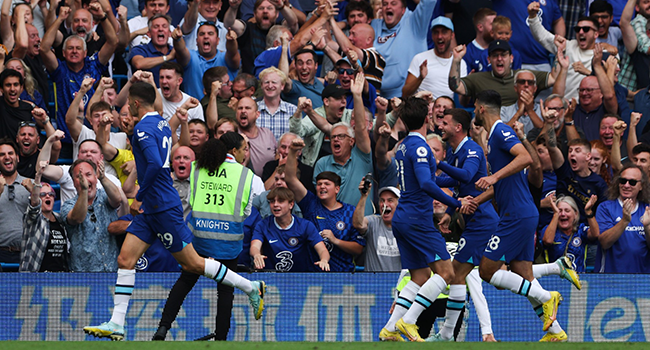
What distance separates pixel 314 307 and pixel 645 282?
3.50 meters

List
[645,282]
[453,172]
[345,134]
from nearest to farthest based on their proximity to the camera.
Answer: [453,172]
[645,282]
[345,134]

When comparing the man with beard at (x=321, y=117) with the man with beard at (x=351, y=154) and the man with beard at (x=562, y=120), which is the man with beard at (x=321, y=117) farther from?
the man with beard at (x=562, y=120)

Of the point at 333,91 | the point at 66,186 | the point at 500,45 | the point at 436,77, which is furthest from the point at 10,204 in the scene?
the point at 500,45

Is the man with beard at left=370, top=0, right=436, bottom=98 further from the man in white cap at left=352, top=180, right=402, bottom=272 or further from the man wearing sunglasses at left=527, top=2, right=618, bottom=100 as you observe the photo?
the man in white cap at left=352, top=180, right=402, bottom=272

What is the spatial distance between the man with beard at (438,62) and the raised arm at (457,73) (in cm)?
56

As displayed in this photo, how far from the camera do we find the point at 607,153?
11.7 meters

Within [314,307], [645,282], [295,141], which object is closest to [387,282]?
[314,307]

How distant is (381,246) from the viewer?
34.1ft

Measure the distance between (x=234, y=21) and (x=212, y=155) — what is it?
5.57 metres

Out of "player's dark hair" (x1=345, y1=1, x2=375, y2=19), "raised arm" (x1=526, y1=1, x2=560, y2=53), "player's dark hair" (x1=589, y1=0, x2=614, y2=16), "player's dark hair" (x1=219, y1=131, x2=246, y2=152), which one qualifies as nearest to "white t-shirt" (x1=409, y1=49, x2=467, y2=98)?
"player's dark hair" (x1=345, y1=1, x2=375, y2=19)

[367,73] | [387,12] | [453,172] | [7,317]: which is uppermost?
[387,12]

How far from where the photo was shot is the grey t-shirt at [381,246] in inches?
408

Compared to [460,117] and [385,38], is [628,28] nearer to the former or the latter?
[385,38]

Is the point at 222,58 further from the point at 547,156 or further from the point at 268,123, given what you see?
the point at 547,156
